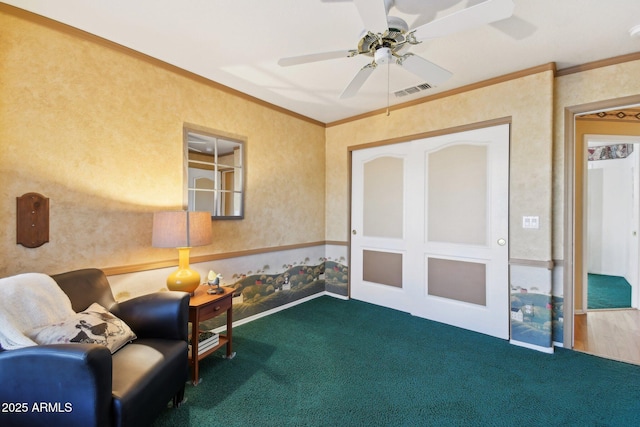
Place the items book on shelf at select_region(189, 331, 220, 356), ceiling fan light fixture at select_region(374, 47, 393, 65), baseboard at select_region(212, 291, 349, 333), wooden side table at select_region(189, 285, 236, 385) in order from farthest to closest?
baseboard at select_region(212, 291, 349, 333) < book on shelf at select_region(189, 331, 220, 356) < wooden side table at select_region(189, 285, 236, 385) < ceiling fan light fixture at select_region(374, 47, 393, 65)

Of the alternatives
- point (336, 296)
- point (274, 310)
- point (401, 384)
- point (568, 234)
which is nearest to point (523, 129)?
point (568, 234)

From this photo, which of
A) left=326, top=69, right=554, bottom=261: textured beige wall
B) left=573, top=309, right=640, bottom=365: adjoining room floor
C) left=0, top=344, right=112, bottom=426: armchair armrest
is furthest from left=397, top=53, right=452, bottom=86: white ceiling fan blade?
left=573, top=309, right=640, bottom=365: adjoining room floor

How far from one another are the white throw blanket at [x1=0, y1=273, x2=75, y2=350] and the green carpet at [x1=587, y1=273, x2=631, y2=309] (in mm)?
5549

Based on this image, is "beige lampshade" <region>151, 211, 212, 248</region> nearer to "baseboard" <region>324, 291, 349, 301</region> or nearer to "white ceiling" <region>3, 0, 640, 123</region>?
"white ceiling" <region>3, 0, 640, 123</region>

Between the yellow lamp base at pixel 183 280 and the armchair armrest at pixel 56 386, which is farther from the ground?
the yellow lamp base at pixel 183 280

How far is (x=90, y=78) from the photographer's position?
2.14 meters

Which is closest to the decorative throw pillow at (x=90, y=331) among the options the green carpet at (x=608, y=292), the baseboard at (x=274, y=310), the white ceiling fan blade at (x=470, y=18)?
the baseboard at (x=274, y=310)

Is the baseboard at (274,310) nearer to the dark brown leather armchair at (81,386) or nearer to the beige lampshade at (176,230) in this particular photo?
the beige lampshade at (176,230)

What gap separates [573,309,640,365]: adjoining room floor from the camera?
8.21 feet

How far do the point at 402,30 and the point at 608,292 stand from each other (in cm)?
532

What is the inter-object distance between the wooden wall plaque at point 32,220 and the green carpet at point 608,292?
5.90 m

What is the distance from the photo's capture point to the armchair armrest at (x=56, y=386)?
1.17 meters

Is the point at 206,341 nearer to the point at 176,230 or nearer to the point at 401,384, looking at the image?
the point at 176,230

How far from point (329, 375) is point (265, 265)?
5.25 ft
